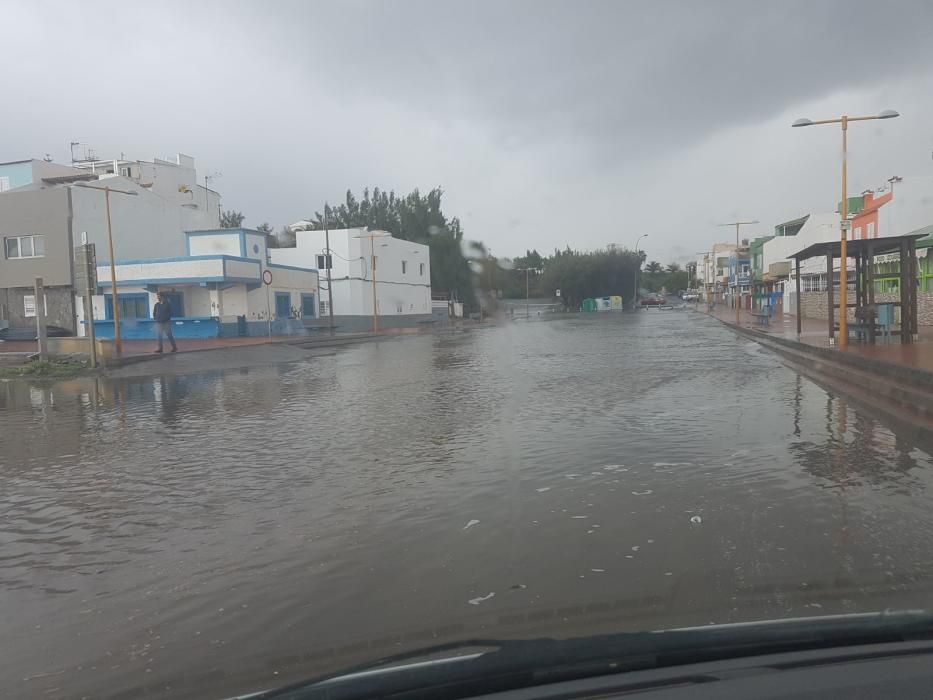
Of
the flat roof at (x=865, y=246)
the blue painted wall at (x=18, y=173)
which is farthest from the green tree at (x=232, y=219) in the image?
the flat roof at (x=865, y=246)

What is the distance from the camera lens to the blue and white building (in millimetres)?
34531

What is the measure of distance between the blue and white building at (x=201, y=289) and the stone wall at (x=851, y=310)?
1009 inches

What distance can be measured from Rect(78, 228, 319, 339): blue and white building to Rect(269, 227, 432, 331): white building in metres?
8.87

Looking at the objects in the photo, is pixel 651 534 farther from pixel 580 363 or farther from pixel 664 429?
pixel 580 363

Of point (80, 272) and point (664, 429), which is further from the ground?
point (80, 272)

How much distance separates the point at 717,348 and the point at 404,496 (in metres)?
19.9

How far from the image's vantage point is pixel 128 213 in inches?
1544

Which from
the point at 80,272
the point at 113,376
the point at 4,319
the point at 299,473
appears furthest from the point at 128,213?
the point at 299,473

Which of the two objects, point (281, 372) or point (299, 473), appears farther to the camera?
point (281, 372)

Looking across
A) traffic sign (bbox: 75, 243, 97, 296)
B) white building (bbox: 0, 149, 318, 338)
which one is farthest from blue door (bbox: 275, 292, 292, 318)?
traffic sign (bbox: 75, 243, 97, 296)

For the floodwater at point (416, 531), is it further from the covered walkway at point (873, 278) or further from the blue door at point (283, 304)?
the blue door at point (283, 304)

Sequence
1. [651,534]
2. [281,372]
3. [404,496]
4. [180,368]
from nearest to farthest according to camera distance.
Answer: [651,534], [404,496], [281,372], [180,368]

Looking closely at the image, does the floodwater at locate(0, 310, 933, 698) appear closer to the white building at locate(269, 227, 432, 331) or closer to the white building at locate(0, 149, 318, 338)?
the white building at locate(0, 149, 318, 338)

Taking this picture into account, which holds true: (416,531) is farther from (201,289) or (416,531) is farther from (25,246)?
(25,246)
